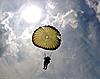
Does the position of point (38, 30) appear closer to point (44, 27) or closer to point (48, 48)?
point (44, 27)

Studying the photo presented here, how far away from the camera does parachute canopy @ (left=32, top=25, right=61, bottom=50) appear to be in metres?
27.8

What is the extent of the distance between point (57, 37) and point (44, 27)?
3.79 meters

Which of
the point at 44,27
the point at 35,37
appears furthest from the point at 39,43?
the point at 44,27

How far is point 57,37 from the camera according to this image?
28375mm

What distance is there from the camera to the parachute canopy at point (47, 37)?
27750 millimetres

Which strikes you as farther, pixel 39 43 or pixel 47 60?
pixel 39 43

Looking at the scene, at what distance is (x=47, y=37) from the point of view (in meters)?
27.9

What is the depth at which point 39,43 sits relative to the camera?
28.5 metres

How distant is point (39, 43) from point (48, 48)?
2500mm

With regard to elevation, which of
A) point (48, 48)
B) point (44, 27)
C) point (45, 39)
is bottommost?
point (48, 48)

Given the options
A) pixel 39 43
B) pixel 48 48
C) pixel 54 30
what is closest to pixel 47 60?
pixel 48 48

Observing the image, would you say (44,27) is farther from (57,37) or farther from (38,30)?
(57,37)

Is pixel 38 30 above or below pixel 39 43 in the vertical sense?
above

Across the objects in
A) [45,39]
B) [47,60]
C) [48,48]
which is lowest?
[47,60]
